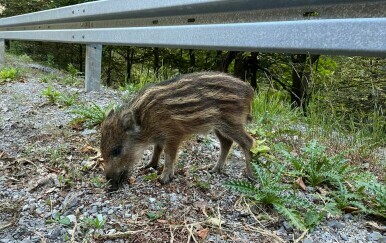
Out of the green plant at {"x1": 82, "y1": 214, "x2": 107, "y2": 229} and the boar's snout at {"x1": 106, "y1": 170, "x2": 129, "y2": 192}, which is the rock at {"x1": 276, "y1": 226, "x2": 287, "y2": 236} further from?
the boar's snout at {"x1": 106, "y1": 170, "x2": 129, "y2": 192}

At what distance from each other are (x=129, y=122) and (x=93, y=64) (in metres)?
2.61

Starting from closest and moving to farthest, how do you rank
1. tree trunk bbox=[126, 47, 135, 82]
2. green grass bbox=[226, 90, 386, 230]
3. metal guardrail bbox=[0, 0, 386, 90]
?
metal guardrail bbox=[0, 0, 386, 90] → green grass bbox=[226, 90, 386, 230] → tree trunk bbox=[126, 47, 135, 82]

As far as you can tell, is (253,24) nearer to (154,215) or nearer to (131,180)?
(154,215)

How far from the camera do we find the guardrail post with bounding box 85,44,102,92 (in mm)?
5641

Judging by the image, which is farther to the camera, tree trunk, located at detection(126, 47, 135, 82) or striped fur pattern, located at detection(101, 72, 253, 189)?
tree trunk, located at detection(126, 47, 135, 82)

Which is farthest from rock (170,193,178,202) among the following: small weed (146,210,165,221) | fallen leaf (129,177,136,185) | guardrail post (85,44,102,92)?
guardrail post (85,44,102,92)

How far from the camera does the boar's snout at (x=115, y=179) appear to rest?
2969mm

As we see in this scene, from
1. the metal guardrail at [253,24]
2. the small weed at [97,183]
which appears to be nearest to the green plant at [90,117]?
the metal guardrail at [253,24]

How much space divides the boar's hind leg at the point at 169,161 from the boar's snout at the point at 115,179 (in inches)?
12.0

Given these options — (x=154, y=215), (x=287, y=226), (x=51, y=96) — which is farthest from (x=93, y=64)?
(x=287, y=226)

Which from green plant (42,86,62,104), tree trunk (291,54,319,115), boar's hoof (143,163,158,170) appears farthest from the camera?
tree trunk (291,54,319,115)

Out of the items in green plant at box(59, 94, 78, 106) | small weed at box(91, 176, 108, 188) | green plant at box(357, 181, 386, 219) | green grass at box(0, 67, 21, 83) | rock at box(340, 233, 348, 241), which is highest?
green plant at box(357, 181, 386, 219)

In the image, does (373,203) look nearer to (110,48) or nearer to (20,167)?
(20,167)

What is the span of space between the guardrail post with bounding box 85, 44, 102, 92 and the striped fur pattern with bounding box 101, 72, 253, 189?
96.7 inches
